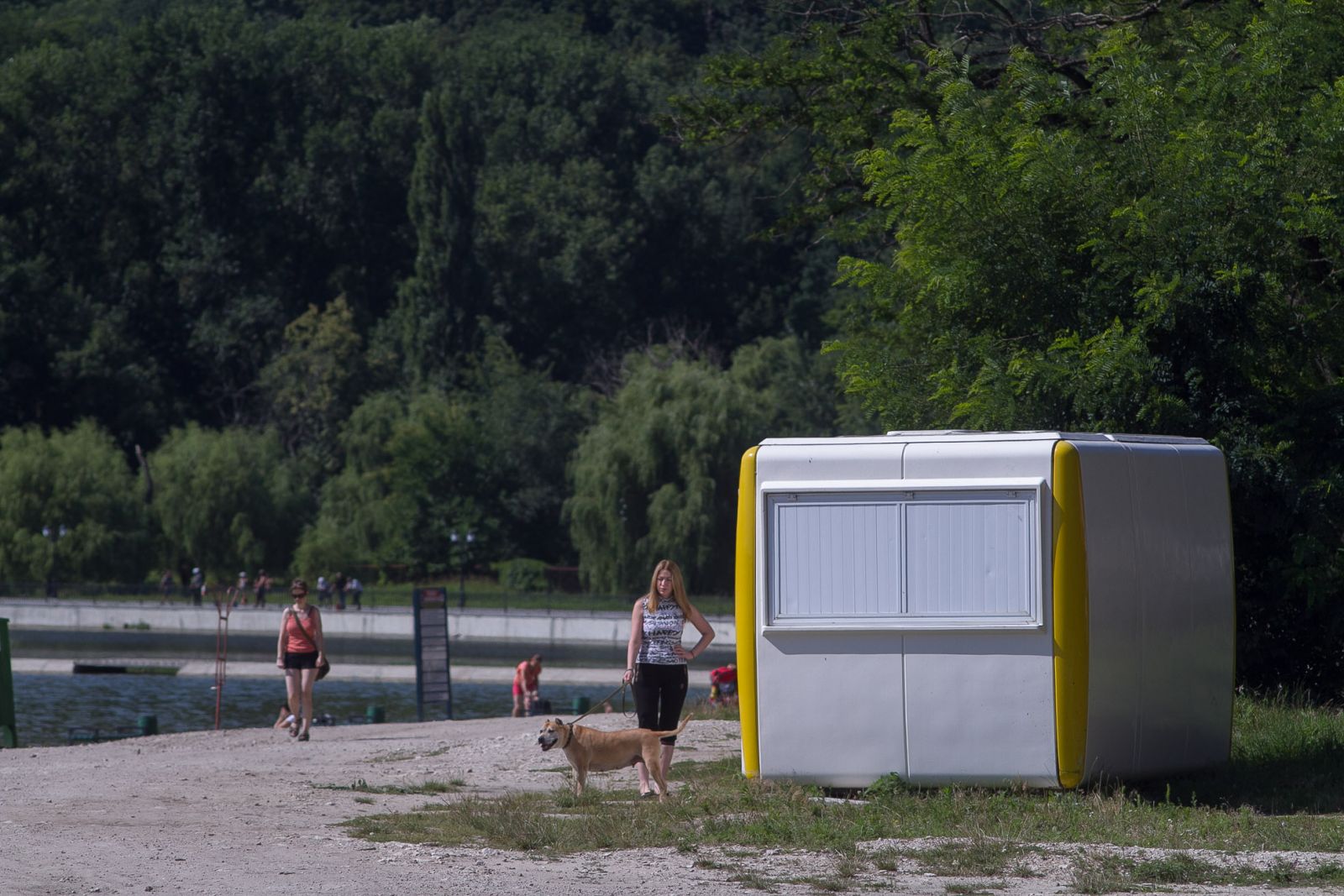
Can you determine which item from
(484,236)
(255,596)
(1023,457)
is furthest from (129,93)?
(1023,457)

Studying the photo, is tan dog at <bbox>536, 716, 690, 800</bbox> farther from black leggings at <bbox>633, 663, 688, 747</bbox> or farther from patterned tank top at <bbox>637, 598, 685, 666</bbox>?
patterned tank top at <bbox>637, 598, 685, 666</bbox>

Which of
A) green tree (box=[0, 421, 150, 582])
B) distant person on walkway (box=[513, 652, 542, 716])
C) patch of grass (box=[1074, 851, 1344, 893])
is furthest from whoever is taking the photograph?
green tree (box=[0, 421, 150, 582])

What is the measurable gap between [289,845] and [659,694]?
307cm

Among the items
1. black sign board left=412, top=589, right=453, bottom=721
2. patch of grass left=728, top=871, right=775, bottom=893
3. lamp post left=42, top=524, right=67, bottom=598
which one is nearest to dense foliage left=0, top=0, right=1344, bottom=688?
lamp post left=42, top=524, right=67, bottom=598

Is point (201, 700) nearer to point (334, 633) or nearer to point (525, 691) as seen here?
point (525, 691)

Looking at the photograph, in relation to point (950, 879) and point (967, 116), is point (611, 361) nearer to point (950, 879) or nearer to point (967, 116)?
point (967, 116)

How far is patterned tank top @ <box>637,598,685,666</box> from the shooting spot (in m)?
12.0

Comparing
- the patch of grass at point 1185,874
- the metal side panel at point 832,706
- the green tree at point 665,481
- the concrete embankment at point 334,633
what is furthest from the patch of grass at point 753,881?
the green tree at point 665,481

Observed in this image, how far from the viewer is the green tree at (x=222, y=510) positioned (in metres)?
68.4

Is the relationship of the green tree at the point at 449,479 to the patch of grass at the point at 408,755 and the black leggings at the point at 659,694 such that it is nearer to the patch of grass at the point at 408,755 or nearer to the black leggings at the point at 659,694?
the patch of grass at the point at 408,755

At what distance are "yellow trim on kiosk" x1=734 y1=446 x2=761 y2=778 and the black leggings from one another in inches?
25.3

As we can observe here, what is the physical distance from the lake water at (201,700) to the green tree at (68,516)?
79.8ft

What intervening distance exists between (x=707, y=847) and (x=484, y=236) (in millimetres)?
80377

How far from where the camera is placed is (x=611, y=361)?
86.8 meters
